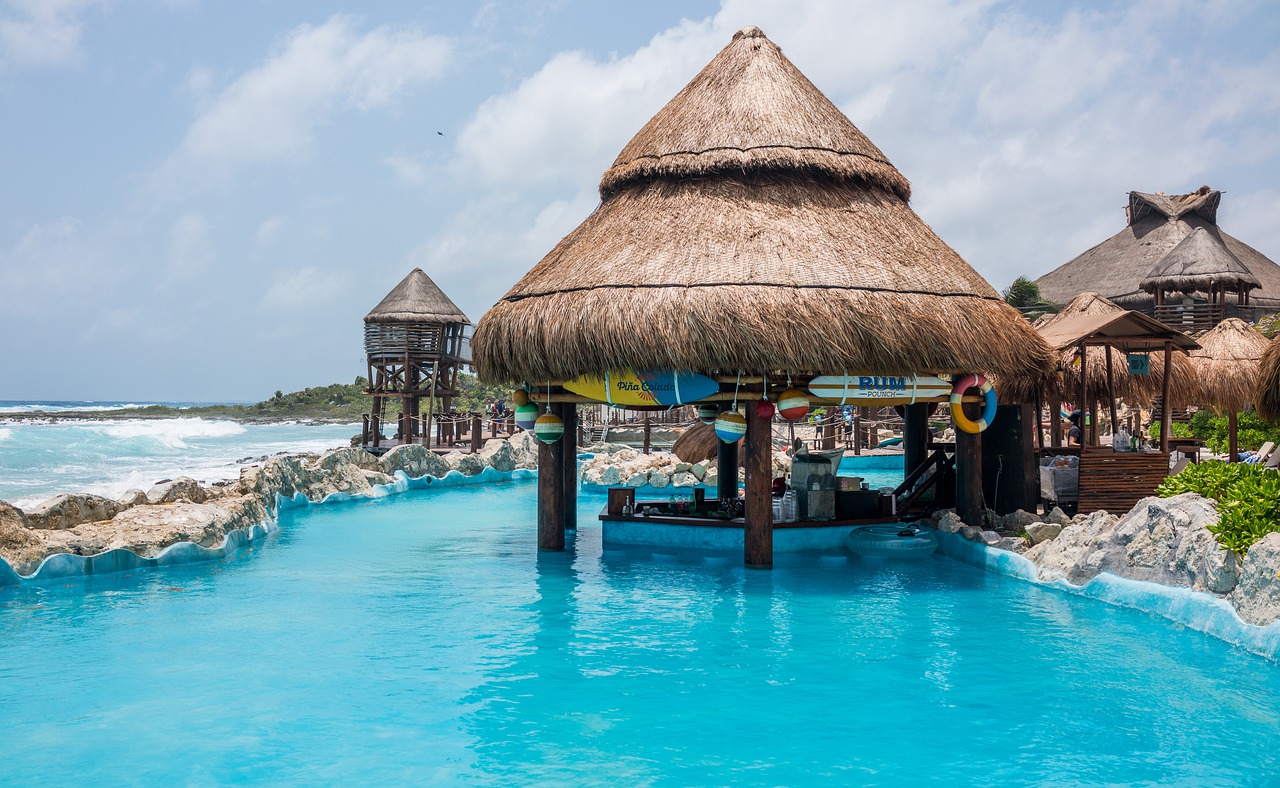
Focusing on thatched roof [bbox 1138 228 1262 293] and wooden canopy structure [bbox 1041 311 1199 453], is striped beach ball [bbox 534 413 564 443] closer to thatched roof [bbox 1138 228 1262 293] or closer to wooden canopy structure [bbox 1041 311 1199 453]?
wooden canopy structure [bbox 1041 311 1199 453]

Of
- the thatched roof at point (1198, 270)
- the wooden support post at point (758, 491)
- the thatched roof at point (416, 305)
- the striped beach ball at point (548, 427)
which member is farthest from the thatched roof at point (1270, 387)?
the thatched roof at point (416, 305)

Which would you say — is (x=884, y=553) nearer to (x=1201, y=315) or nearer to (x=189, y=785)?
(x=189, y=785)

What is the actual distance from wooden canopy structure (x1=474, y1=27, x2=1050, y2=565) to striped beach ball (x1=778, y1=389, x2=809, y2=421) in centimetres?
14

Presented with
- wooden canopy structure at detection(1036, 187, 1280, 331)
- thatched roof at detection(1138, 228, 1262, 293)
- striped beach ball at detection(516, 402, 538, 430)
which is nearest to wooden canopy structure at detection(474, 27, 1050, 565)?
striped beach ball at detection(516, 402, 538, 430)

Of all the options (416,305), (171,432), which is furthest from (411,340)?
(171,432)

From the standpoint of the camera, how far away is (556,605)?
998 cm

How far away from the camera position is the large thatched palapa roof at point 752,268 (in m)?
10.5

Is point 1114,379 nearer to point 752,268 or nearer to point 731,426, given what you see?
point 731,426

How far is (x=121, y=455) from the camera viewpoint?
4538 centimetres

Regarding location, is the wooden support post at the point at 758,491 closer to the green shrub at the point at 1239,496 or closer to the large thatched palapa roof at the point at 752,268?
the large thatched palapa roof at the point at 752,268

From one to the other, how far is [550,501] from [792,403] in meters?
3.36

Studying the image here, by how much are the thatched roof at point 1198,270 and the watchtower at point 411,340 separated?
2127 centimetres

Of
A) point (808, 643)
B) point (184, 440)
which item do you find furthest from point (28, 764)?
point (184, 440)

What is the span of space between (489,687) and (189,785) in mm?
2181
